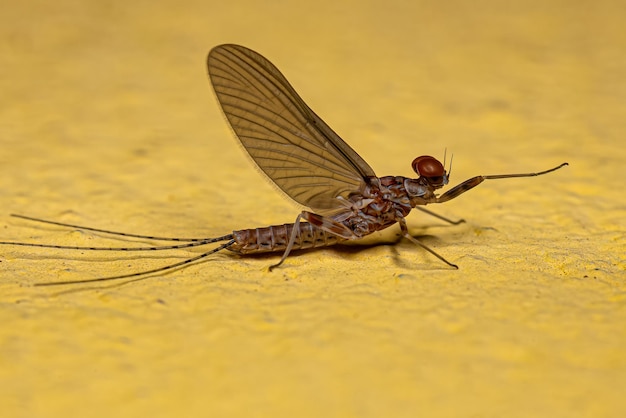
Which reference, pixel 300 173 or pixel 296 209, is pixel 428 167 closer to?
pixel 300 173

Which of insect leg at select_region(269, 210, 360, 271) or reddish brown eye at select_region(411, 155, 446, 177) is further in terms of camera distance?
reddish brown eye at select_region(411, 155, 446, 177)

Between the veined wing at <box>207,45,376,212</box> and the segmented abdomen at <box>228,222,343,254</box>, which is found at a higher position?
the veined wing at <box>207,45,376,212</box>

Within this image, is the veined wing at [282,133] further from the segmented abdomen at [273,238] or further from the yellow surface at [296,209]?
the yellow surface at [296,209]

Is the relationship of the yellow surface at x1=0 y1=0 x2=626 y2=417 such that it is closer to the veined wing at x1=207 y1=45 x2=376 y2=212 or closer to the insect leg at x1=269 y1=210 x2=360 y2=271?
the insect leg at x1=269 y1=210 x2=360 y2=271

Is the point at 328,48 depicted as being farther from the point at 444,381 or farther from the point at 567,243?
the point at 444,381

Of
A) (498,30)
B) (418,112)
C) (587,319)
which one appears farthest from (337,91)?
(587,319)

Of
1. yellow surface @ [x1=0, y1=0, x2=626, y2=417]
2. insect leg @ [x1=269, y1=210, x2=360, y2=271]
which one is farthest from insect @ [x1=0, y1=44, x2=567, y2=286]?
yellow surface @ [x1=0, y1=0, x2=626, y2=417]

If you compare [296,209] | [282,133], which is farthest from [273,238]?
[296,209]

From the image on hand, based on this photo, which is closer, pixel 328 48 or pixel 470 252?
pixel 470 252
